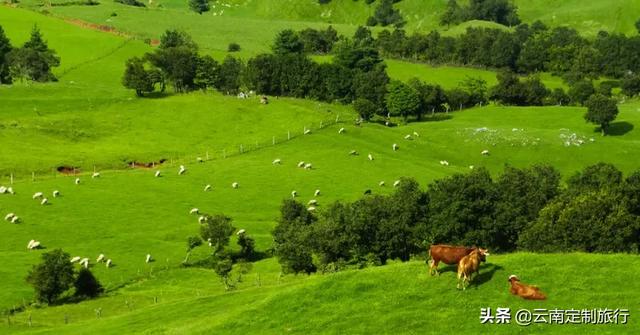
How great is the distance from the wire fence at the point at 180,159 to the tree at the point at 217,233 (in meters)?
31.8

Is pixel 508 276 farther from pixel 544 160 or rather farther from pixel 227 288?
pixel 544 160

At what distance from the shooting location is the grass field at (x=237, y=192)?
3809cm

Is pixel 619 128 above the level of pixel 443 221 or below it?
below

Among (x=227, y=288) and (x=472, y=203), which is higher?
(x=472, y=203)

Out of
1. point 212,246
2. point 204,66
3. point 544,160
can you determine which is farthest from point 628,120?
point 212,246

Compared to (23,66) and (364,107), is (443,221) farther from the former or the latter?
(23,66)

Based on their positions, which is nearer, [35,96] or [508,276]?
[508,276]

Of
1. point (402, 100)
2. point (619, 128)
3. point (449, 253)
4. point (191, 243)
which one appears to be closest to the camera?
point (449, 253)

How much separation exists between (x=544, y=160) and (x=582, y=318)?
9637cm

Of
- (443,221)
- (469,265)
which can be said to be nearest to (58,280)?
(443,221)

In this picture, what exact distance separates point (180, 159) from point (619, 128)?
7964cm

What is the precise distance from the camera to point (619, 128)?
144 meters

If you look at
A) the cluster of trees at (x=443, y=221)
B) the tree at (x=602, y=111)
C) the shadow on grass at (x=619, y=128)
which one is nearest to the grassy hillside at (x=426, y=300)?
the cluster of trees at (x=443, y=221)

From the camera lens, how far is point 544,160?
4990 inches
